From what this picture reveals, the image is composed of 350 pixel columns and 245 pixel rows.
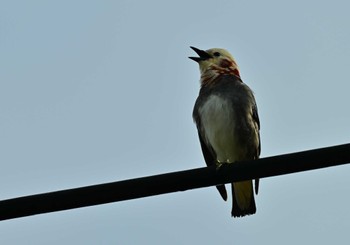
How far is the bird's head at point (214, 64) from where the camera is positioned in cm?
852

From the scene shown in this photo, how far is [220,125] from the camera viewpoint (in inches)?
306

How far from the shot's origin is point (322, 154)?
3900mm

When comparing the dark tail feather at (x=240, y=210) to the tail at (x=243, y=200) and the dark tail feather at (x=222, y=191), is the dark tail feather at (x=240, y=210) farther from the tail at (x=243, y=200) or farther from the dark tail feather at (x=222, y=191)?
the dark tail feather at (x=222, y=191)

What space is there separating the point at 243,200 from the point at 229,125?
3.02ft

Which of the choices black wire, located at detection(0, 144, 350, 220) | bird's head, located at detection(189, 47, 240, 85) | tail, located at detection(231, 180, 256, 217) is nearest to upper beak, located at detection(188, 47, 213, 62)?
bird's head, located at detection(189, 47, 240, 85)

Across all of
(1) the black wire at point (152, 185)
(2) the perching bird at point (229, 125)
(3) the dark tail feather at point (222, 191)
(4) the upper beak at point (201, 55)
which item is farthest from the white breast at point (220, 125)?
(1) the black wire at point (152, 185)

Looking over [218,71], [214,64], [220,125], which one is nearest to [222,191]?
[220,125]

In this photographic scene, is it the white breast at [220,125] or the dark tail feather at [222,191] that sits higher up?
the white breast at [220,125]

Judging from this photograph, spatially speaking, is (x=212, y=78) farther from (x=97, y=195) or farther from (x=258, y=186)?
(x=97, y=195)

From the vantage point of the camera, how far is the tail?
8.19 metres

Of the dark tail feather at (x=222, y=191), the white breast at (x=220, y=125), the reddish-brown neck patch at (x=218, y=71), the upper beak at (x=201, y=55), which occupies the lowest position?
the dark tail feather at (x=222, y=191)

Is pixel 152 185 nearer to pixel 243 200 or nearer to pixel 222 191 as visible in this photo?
pixel 222 191

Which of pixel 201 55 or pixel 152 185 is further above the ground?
pixel 201 55

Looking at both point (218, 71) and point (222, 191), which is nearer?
point (222, 191)
